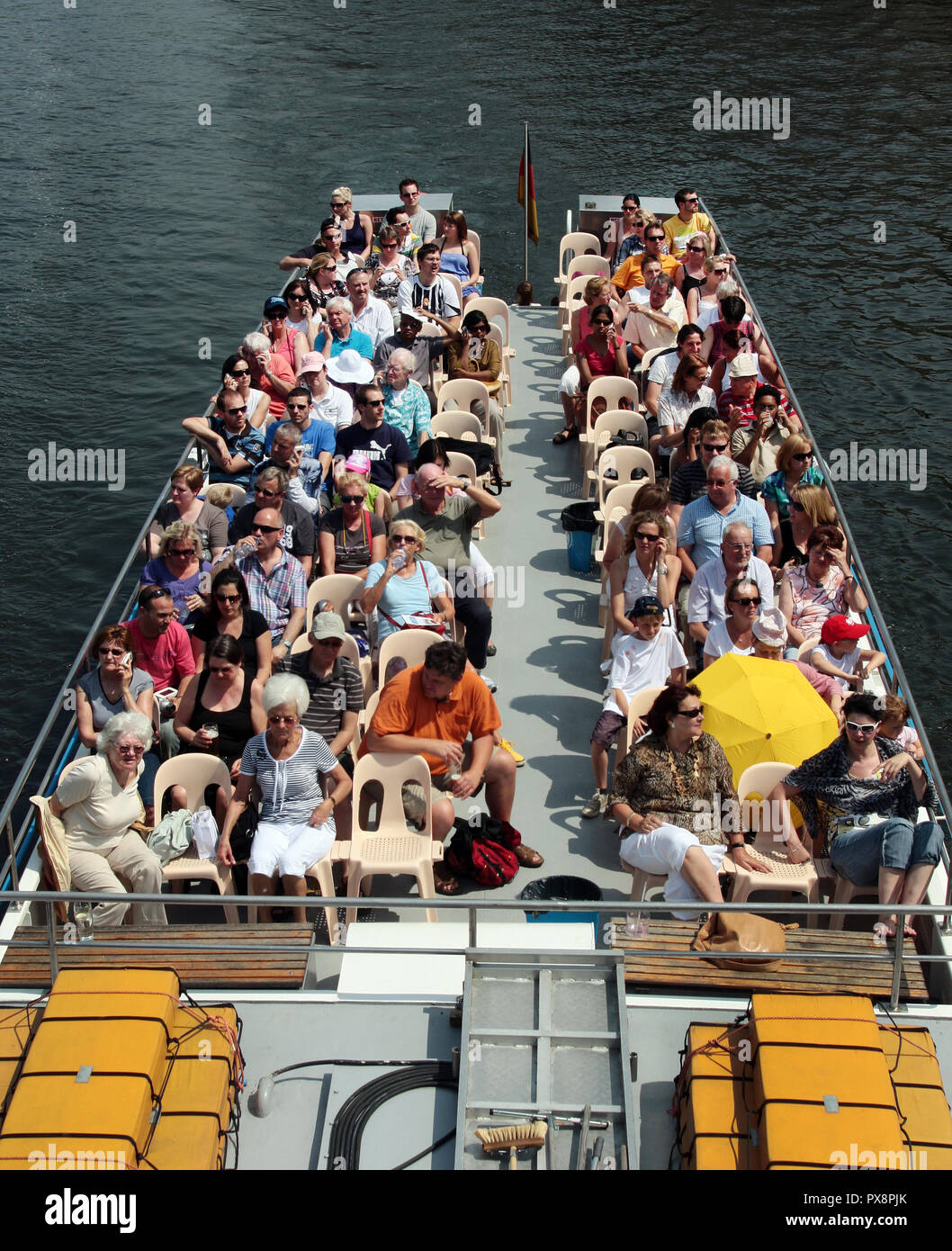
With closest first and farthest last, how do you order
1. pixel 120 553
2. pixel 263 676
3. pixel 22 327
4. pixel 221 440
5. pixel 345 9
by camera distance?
1. pixel 263 676
2. pixel 221 440
3. pixel 120 553
4. pixel 22 327
5. pixel 345 9

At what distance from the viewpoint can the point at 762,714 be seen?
8164 mm

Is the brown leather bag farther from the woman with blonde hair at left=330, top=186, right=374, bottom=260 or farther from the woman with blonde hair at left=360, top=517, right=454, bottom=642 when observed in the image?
the woman with blonde hair at left=330, top=186, right=374, bottom=260

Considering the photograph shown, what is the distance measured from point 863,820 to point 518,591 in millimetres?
4532

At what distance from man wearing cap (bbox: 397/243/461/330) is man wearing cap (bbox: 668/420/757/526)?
424cm

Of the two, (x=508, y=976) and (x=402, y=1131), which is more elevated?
(x=508, y=976)

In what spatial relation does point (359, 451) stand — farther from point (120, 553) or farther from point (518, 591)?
point (120, 553)

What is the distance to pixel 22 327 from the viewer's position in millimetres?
25875

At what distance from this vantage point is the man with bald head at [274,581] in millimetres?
9461

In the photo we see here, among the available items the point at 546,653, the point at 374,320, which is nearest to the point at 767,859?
the point at 546,653

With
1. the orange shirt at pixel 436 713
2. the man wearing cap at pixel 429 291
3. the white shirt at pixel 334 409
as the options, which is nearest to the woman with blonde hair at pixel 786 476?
the orange shirt at pixel 436 713

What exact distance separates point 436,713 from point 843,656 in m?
3.00

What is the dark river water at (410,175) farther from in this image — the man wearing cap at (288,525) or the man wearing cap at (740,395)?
the man wearing cap at (288,525)

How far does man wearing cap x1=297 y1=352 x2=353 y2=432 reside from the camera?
11734mm
